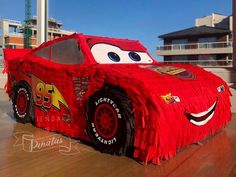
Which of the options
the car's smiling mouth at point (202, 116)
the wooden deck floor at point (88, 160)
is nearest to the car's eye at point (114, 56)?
the wooden deck floor at point (88, 160)

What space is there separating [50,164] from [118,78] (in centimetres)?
110

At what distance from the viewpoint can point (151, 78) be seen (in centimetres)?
336

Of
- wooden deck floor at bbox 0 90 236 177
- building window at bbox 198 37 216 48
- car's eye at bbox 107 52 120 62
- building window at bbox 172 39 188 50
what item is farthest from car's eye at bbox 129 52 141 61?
building window at bbox 198 37 216 48

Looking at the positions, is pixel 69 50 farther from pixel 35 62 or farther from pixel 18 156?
pixel 18 156

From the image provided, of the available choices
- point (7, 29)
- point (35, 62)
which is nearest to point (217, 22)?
point (7, 29)

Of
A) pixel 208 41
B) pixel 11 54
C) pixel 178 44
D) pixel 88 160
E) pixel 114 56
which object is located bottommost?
pixel 88 160

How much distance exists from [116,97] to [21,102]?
220 cm

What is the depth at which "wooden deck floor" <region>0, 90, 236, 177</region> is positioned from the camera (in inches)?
116

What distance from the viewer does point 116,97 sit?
331 cm

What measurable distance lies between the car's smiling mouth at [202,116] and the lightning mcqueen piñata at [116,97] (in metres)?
0.01

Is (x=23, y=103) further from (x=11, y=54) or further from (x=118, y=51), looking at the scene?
(x=118, y=51)

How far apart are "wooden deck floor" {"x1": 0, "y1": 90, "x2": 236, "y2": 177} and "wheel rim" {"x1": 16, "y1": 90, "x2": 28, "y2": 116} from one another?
0.65 meters

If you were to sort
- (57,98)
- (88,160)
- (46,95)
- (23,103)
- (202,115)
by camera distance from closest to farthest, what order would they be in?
1. (88,160)
2. (202,115)
3. (57,98)
4. (46,95)
5. (23,103)

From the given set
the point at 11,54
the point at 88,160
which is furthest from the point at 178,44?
the point at 88,160
